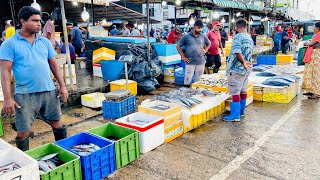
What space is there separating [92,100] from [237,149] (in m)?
3.99

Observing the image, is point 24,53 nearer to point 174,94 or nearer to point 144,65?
A: point 174,94

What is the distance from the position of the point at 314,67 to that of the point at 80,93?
6467 mm

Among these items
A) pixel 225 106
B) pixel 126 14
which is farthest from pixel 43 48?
pixel 126 14

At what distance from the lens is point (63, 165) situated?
10.7 feet

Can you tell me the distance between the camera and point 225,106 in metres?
6.69

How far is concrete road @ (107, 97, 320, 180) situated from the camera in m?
3.79

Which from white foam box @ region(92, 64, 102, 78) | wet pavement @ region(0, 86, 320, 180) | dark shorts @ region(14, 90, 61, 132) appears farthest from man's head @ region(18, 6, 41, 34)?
white foam box @ region(92, 64, 102, 78)

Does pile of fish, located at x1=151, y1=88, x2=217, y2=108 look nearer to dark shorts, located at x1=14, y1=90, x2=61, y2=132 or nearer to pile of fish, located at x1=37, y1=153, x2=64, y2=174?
dark shorts, located at x1=14, y1=90, x2=61, y2=132

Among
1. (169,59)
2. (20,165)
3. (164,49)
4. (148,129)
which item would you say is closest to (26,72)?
(20,165)

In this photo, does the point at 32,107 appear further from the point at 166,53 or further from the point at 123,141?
the point at 166,53

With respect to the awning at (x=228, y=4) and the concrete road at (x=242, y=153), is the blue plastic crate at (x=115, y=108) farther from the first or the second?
the awning at (x=228, y=4)

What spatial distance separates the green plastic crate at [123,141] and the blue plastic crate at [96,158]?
123mm

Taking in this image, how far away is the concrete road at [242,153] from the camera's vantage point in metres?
3.79

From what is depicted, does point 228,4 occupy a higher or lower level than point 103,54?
higher
